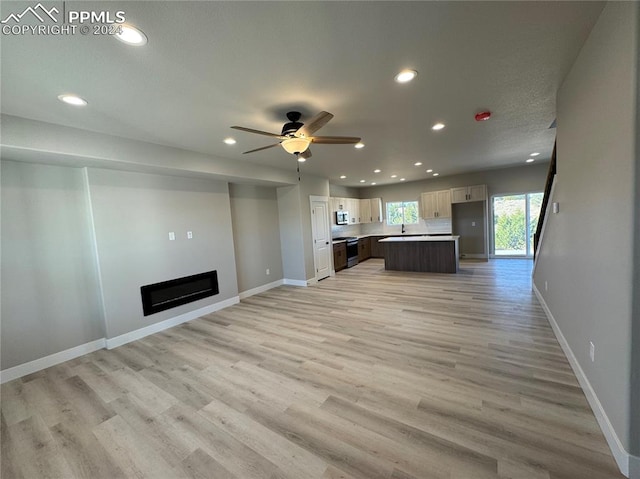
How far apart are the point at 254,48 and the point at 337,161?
11.3 feet

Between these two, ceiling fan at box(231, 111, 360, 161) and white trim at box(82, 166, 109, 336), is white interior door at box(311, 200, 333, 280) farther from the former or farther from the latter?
white trim at box(82, 166, 109, 336)

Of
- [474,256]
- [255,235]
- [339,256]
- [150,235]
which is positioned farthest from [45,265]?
[474,256]

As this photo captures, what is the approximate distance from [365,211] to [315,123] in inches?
297

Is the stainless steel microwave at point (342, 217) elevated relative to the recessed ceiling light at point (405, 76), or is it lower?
lower

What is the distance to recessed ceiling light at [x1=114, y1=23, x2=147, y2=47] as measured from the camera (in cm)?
150

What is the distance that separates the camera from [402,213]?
9344 mm

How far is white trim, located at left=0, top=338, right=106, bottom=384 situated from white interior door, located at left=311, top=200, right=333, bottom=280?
14.1 ft

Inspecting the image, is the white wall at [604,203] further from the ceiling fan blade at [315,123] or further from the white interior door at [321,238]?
the white interior door at [321,238]

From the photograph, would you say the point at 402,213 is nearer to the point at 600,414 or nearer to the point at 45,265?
the point at 600,414

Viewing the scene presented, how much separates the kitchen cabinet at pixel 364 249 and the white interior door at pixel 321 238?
2.16 m

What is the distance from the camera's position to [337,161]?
5.07m

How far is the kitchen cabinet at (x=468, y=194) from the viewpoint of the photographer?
24.5 feet

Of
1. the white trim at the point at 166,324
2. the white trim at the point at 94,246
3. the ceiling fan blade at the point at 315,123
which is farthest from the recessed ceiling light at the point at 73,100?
the white trim at the point at 166,324

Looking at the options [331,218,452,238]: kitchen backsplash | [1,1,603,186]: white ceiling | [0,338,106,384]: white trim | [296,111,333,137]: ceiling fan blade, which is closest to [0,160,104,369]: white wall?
[0,338,106,384]: white trim
